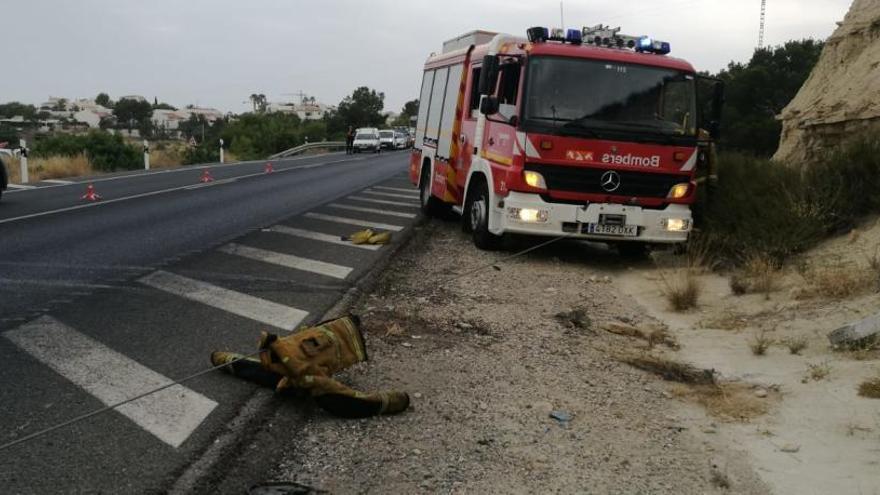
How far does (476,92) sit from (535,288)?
3.96 m

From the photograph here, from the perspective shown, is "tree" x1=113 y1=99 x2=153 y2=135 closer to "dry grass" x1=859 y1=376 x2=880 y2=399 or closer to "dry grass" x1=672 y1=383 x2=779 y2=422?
"dry grass" x1=672 y1=383 x2=779 y2=422

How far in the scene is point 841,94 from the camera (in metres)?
11.9

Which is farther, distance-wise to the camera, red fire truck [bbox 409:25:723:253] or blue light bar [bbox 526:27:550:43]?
blue light bar [bbox 526:27:550:43]

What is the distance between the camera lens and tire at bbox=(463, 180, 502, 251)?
33.9 ft

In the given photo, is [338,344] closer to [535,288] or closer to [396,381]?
[396,381]

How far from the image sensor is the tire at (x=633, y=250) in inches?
416

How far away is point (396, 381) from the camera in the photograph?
5.09 m

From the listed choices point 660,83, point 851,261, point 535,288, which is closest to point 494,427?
point 535,288

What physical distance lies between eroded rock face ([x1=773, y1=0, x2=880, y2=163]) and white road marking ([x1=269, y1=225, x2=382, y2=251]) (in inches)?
250

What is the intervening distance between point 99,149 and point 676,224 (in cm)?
3455

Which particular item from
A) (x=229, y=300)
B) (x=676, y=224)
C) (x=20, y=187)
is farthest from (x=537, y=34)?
(x=20, y=187)

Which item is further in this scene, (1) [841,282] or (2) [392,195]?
(2) [392,195]

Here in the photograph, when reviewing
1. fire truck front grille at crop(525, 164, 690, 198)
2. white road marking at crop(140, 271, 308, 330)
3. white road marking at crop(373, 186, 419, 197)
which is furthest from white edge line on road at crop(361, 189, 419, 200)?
white road marking at crop(140, 271, 308, 330)

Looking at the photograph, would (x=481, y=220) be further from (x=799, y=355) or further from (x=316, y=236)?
(x=799, y=355)
